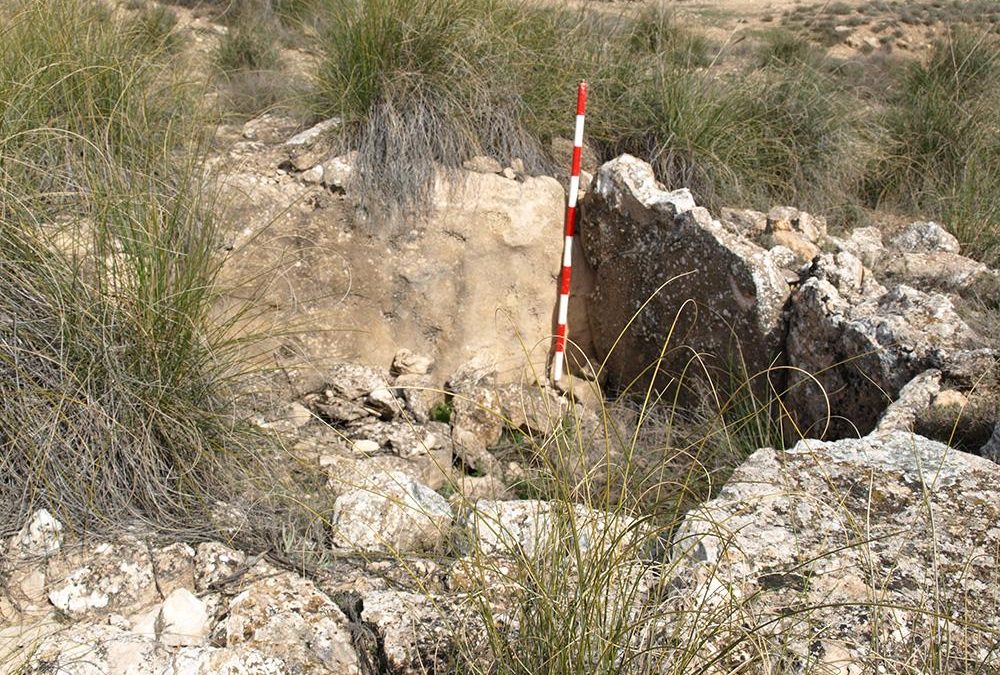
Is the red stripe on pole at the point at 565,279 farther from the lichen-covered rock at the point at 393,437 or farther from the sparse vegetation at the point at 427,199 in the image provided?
the lichen-covered rock at the point at 393,437

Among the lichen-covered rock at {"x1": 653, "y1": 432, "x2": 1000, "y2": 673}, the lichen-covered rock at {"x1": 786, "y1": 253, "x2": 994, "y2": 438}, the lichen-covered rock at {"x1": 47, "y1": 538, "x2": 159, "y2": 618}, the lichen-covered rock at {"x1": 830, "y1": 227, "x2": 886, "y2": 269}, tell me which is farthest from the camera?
the lichen-covered rock at {"x1": 830, "y1": 227, "x2": 886, "y2": 269}

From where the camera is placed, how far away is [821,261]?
3836 millimetres

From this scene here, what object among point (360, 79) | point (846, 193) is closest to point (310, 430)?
point (360, 79)

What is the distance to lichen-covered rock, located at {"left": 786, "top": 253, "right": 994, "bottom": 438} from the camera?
3.11 meters

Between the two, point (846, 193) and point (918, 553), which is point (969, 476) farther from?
point (846, 193)

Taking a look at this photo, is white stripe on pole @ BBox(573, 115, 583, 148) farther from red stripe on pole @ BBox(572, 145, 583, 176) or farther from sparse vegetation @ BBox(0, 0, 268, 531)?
sparse vegetation @ BBox(0, 0, 268, 531)

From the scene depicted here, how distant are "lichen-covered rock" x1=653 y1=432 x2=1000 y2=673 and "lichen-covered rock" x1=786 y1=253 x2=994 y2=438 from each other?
79 centimetres

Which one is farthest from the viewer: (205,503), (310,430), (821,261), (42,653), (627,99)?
(627,99)

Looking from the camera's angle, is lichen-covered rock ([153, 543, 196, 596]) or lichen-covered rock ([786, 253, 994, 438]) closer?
lichen-covered rock ([153, 543, 196, 596])

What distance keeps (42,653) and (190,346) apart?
3.27ft

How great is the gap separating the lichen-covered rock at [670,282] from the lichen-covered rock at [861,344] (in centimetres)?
19

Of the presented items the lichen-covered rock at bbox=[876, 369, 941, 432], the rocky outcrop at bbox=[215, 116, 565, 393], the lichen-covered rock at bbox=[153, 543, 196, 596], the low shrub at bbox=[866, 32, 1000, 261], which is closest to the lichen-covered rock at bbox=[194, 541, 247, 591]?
the lichen-covered rock at bbox=[153, 543, 196, 596]

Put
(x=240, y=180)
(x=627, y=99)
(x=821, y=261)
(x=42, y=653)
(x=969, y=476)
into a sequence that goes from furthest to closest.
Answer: (x=627, y=99) → (x=240, y=180) → (x=821, y=261) → (x=969, y=476) → (x=42, y=653)

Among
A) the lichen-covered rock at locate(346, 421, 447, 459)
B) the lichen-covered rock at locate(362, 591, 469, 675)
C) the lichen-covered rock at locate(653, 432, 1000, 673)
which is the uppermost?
the lichen-covered rock at locate(653, 432, 1000, 673)
